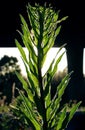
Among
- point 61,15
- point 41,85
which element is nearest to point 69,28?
point 61,15

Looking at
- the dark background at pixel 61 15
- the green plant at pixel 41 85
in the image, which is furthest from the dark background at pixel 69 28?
the green plant at pixel 41 85

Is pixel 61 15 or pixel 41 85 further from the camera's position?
pixel 61 15

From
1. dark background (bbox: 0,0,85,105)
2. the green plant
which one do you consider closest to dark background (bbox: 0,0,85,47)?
dark background (bbox: 0,0,85,105)

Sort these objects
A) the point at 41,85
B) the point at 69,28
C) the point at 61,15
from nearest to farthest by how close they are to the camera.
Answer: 1. the point at 41,85
2. the point at 61,15
3. the point at 69,28

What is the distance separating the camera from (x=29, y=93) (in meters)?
0.91

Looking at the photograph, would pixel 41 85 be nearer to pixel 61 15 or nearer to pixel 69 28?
pixel 61 15

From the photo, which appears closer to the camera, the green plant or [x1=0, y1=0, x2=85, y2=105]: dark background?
the green plant

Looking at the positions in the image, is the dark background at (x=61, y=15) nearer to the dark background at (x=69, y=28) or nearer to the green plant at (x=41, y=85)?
the dark background at (x=69, y=28)

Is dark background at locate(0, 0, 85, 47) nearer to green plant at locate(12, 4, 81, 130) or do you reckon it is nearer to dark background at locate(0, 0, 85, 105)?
dark background at locate(0, 0, 85, 105)

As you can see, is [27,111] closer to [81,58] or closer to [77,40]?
[77,40]

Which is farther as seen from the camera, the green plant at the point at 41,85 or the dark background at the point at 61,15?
the dark background at the point at 61,15

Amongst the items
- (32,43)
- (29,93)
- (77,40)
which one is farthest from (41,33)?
(77,40)

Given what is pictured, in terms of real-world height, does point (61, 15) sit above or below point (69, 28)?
below

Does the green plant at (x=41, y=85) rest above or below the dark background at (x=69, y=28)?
below
